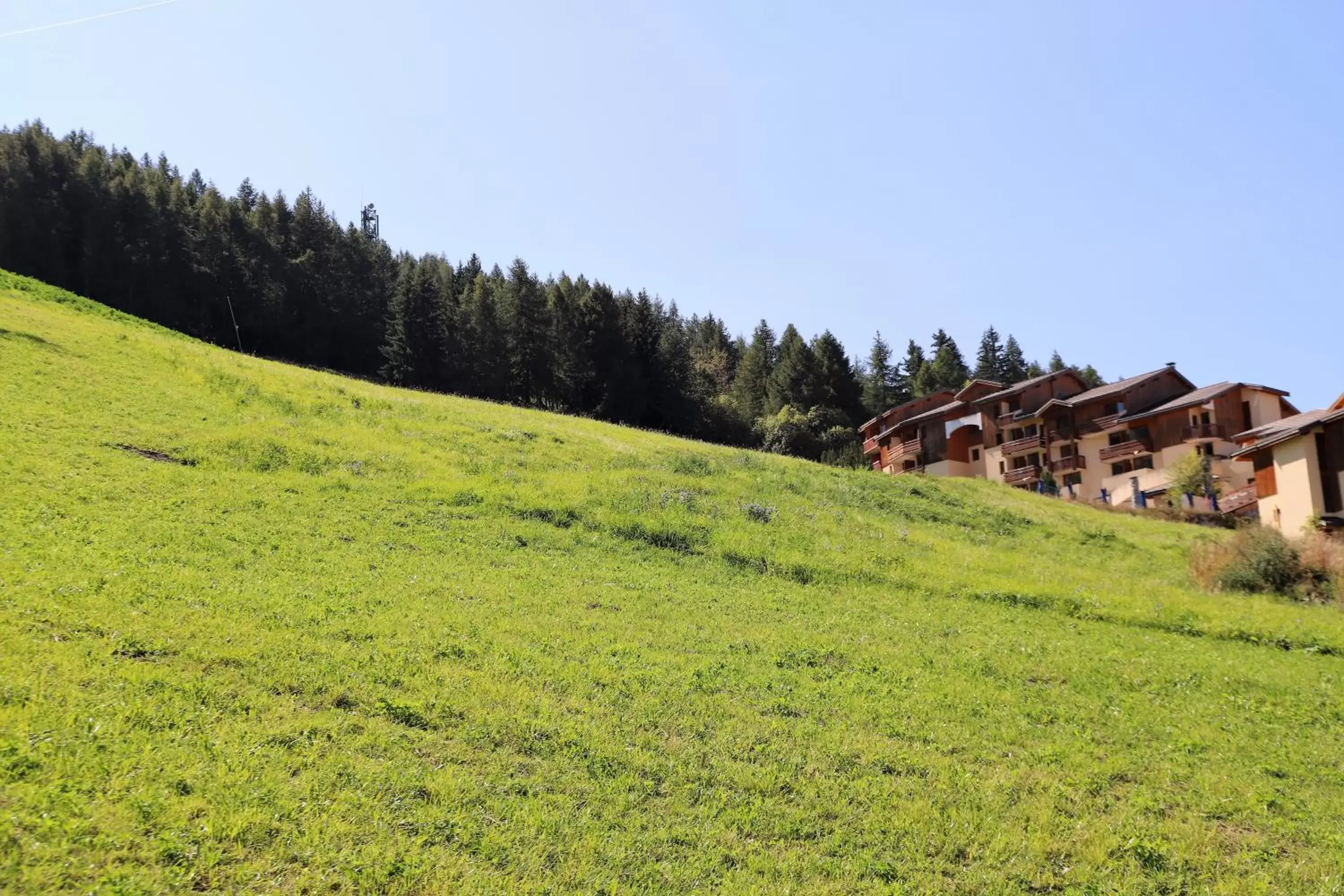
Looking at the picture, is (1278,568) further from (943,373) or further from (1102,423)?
(943,373)

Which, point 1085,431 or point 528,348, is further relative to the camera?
point 528,348

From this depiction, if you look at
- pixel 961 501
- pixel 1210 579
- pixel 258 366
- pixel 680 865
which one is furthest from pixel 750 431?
pixel 680 865

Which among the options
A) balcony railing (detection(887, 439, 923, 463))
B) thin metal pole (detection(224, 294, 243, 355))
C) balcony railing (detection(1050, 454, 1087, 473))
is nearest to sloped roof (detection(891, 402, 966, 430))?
balcony railing (detection(887, 439, 923, 463))

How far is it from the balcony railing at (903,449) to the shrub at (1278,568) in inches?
2409

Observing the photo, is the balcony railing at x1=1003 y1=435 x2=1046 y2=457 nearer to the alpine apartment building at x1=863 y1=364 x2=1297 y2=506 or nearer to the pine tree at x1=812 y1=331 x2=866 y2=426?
the alpine apartment building at x1=863 y1=364 x2=1297 y2=506

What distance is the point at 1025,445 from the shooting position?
260 ft

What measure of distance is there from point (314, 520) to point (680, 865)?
1476 cm

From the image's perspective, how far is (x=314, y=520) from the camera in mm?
19953

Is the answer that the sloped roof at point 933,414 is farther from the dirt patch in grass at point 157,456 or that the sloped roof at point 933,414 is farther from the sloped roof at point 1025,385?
the dirt patch in grass at point 157,456

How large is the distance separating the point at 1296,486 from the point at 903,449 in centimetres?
5161

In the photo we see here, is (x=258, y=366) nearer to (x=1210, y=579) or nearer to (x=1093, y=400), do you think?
(x=1210, y=579)

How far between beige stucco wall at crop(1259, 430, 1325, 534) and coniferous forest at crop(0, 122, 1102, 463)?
46683 millimetres

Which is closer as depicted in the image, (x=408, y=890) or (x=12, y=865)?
(x=12, y=865)

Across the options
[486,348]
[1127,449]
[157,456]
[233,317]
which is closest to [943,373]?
[1127,449]
